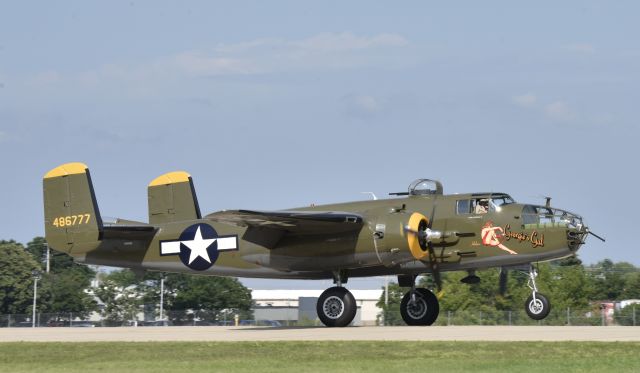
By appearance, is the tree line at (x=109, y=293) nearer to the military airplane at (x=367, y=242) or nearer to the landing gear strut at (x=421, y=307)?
the military airplane at (x=367, y=242)

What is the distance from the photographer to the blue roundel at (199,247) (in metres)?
35.3

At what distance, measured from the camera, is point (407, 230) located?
3128cm

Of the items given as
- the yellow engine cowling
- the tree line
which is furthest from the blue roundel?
the tree line

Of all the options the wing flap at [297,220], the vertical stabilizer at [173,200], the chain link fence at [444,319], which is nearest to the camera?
the wing flap at [297,220]

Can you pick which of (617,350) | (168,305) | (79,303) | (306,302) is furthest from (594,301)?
(617,350)

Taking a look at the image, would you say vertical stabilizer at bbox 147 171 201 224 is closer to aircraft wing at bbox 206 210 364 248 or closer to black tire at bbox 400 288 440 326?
aircraft wing at bbox 206 210 364 248

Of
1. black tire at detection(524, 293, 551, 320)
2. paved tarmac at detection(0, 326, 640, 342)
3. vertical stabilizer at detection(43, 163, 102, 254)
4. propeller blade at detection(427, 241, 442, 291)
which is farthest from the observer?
vertical stabilizer at detection(43, 163, 102, 254)

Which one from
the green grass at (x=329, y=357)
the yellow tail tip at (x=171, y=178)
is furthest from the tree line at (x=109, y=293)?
the green grass at (x=329, y=357)

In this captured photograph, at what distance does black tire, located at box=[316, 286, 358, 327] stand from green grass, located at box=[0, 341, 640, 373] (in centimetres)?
618

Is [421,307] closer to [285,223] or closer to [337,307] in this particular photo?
[337,307]

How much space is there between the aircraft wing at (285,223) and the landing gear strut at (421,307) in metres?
3.30

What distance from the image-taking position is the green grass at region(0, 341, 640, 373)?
2194cm

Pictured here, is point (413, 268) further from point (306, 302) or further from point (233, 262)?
point (306, 302)

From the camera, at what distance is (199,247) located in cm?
3547
